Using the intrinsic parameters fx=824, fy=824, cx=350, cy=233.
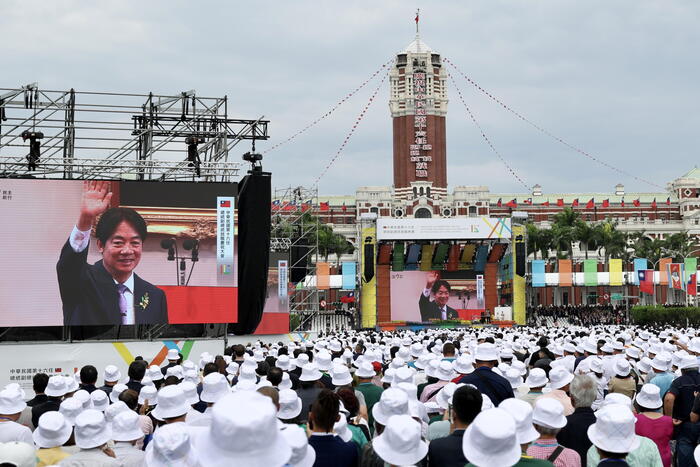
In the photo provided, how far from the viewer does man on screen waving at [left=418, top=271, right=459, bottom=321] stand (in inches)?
1927

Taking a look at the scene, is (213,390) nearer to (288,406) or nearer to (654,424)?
(288,406)

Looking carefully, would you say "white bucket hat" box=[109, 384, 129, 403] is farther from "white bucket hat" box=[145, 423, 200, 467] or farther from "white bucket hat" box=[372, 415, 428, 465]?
"white bucket hat" box=[372, 415, 428, 465]

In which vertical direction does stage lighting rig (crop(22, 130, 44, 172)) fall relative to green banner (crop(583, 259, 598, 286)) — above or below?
above

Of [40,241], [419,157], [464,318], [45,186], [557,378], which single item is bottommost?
[464,318]

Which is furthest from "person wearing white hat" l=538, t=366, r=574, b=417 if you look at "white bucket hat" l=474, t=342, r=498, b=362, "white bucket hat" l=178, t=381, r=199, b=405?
"white bucket hat" l=178, t=381, r=199, b=405

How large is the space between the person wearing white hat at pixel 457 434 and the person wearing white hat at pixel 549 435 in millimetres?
532

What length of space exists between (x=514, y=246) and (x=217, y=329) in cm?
2518

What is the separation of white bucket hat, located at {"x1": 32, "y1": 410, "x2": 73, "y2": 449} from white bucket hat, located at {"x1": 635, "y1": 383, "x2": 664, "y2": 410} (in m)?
4.63

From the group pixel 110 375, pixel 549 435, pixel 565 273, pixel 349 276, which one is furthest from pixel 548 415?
pixel 565 273

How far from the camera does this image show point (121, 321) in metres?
22.6

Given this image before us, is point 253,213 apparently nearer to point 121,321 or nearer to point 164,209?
point 164,209

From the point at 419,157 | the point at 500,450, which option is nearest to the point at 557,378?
the point at 500,450

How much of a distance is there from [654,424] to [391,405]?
8.40ft

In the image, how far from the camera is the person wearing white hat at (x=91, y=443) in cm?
542
